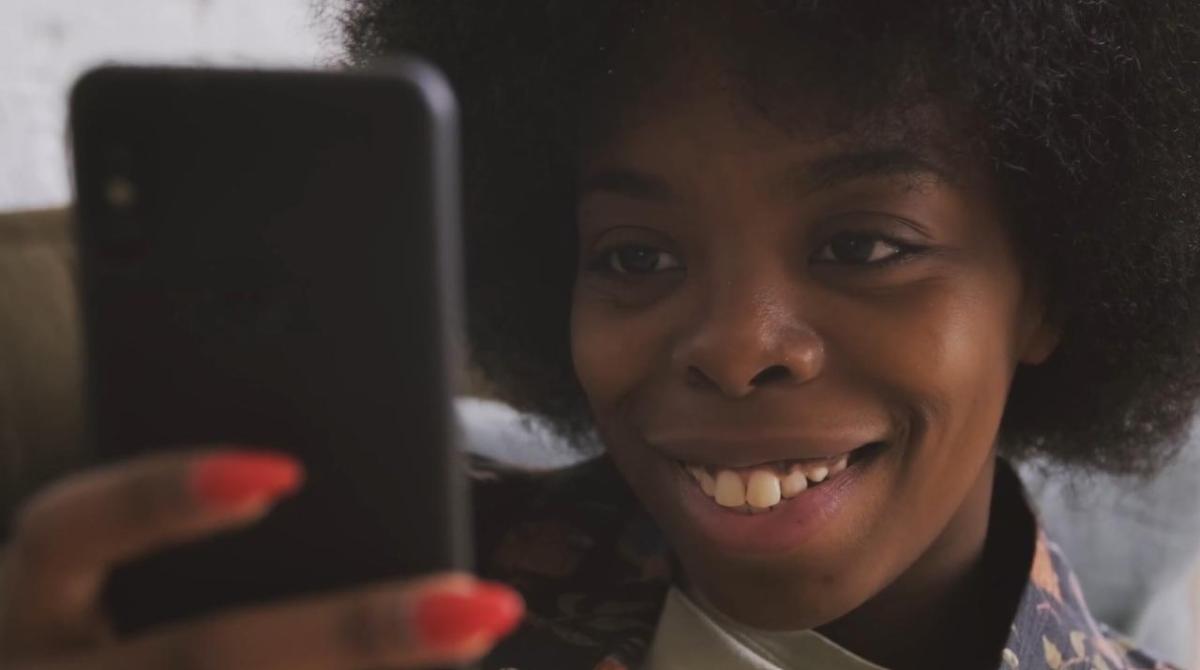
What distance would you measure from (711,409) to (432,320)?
0.92 ft

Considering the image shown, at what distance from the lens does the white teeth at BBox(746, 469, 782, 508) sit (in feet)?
2.29

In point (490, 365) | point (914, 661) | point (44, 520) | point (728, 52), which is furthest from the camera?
point (490, 365)

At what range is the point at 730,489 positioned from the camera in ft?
2.33

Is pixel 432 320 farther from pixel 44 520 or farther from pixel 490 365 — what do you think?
pixel 490 365

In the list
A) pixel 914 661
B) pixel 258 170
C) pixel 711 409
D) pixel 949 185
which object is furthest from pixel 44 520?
pixel 914 661

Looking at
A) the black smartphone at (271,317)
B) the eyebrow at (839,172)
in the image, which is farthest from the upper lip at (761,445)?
the black smartphone at (271,317)

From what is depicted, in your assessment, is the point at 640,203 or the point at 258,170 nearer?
the point at 258,170

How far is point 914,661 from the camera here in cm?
83

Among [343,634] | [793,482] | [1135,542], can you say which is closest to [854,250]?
[793,482]

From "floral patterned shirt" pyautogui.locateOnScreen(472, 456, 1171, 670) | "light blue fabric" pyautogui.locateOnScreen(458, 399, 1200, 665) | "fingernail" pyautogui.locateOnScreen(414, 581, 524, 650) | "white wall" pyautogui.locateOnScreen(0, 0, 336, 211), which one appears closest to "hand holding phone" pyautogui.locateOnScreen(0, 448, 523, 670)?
"fingernail" pyautogui.locateOnScreen(414, 581, 524, 650)

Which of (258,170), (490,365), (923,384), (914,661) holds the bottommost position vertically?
(914,661)

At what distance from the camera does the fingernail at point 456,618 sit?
1.28ft

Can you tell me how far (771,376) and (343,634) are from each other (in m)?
0.33

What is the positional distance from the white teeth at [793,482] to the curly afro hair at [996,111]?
0.58 feet
